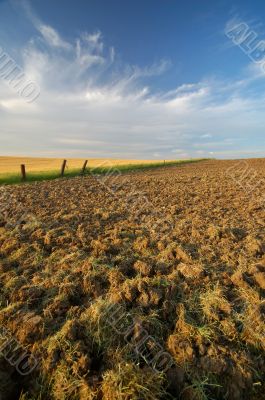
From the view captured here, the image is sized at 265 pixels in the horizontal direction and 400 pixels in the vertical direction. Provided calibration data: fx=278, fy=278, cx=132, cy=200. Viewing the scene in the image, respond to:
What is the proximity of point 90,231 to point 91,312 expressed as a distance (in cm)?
382

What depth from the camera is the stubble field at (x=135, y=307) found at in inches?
134

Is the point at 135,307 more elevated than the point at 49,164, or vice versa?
the point at 135,307

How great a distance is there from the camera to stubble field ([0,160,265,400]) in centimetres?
339

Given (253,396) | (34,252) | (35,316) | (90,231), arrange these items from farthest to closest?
Result: 1. (90,231)
2. (34,252)
3. (35,316)
4. (253,396)

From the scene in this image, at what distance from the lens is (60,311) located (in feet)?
14.7

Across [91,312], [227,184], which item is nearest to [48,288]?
[91,312]

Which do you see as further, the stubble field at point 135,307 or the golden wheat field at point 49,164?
the golden wheat field at point 49,164

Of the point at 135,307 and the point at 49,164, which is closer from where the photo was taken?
the point at 135,307

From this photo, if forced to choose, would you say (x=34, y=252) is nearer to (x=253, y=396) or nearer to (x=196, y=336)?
(x=196, y=336)

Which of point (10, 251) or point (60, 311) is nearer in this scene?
point (60, 311)

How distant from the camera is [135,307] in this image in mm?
4539

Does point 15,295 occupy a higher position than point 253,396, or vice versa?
point 15,295

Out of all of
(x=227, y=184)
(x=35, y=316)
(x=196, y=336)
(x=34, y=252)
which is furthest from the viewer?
(x=227, y=184)

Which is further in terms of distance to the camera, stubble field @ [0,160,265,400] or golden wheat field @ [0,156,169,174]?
golden wheat field @ [0,156,169,174]
